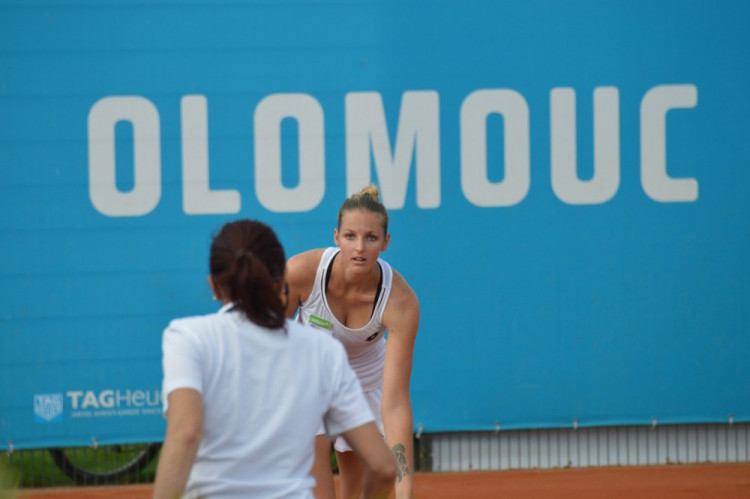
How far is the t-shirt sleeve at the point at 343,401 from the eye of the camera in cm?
190

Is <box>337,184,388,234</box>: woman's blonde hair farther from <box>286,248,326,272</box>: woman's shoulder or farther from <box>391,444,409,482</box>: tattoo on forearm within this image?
<box>391,444,409,482</box>: tattoo on forearm

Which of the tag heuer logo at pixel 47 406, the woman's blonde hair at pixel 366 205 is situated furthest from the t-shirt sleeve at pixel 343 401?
the tag heuer logo at pixel 47 406

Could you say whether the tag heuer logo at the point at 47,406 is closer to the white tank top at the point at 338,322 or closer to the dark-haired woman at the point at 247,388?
the white tank top at the point at 338,322

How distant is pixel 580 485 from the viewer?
5449 millimetres

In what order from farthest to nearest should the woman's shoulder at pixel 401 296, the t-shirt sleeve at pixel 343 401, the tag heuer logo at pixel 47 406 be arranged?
the tag heuer logo at pixel 47 406 < the woman's shoulder at pixel 401 296 < the t-shirt sleeve at pixel 343 401

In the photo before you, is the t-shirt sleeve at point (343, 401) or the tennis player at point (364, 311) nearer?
the t-shirt sleeve at point (343, 401)

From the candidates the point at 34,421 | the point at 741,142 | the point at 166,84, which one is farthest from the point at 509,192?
the point at 34,421

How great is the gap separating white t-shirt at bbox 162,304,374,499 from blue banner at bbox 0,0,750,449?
11.5 ft

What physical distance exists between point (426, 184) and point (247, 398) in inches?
145

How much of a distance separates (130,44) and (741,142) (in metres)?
3.25

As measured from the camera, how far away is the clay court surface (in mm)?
5301

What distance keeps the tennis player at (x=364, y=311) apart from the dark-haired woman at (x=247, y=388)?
1.12 meters

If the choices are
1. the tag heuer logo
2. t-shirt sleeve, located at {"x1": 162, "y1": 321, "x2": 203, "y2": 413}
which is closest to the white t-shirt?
t-shirt sleeve, located at {"x1": 162, "y1": 321, "x2": 203, "y2": 413}

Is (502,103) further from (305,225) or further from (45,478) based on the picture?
(45,478)
